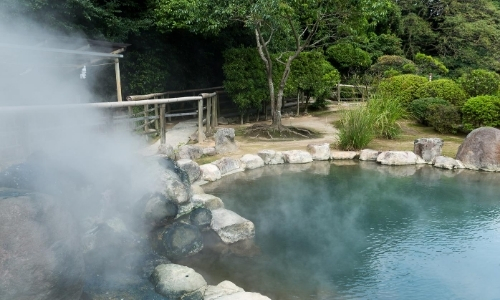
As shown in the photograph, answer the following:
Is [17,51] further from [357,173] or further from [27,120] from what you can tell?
[357,173]

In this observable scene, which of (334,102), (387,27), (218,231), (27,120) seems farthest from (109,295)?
(387,27)

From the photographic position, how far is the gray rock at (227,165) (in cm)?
748

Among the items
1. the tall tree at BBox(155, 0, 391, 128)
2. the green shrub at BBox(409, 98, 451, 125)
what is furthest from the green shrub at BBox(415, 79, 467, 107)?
the tall tree at BBox(155, 0, 391, 128)

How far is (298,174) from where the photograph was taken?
7770mm

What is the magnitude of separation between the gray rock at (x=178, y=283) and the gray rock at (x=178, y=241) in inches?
25.2

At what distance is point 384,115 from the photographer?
9.32m

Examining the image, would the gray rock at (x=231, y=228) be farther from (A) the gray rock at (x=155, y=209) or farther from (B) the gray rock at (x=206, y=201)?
(A) the gray rock at (x=155, y=209)

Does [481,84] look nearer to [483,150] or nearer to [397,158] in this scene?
[483,150]

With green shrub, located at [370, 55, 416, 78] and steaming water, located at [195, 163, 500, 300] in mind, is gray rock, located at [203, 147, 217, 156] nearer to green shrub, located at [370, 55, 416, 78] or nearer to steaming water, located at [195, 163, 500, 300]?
steaming water, located at [195, 163, 500, 300]

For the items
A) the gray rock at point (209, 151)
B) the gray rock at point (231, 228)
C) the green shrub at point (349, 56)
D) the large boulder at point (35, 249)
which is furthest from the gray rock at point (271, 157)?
the green shrub at point (349, 56)

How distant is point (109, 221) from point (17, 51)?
2741 millimetres

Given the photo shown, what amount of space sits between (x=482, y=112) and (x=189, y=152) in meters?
6.43

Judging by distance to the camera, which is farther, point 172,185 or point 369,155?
point 369,155

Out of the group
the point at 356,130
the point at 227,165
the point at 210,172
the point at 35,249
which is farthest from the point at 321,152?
the point at 35,249
